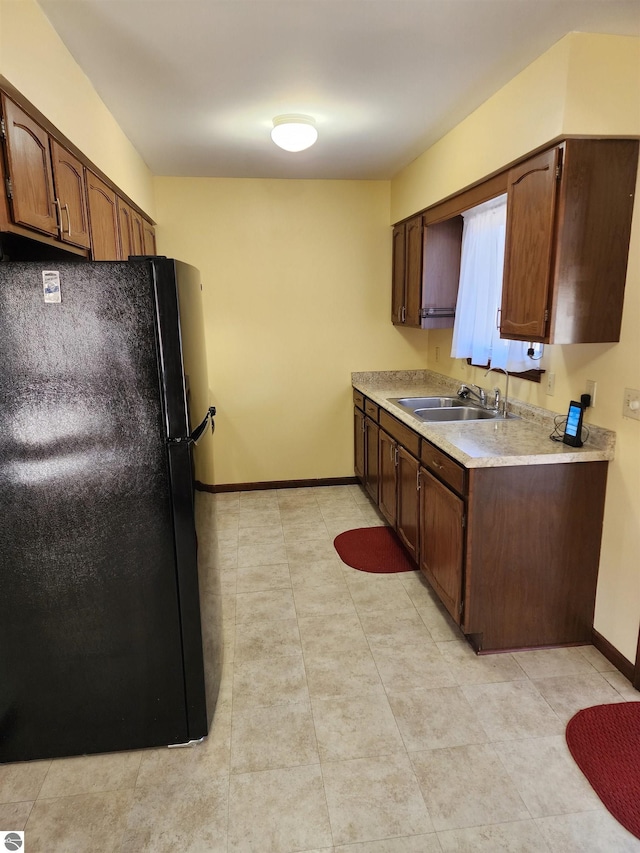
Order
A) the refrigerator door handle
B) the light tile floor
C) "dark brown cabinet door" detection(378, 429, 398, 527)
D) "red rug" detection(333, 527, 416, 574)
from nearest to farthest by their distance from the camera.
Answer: the light tile floor → the refrigerator door handle → "red rug" detection(333, 527, 416, 574) → "dark brown cabinet door" detection(378, 429, 398, 527)

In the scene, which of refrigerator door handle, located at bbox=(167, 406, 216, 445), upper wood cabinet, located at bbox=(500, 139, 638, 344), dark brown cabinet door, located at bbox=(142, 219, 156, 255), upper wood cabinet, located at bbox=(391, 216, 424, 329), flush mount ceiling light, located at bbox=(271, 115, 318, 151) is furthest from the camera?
upper wood cabinet, located at bbox=(391, 216, 424, 329)

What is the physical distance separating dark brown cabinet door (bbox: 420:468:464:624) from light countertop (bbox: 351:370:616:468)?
223 mm

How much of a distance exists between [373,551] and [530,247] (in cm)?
205

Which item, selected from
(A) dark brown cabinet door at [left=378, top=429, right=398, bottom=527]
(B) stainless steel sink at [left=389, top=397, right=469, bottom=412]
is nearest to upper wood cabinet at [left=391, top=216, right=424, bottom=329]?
(B) stainless steel sink at [left=389, top=397, right=469, bottom=412]

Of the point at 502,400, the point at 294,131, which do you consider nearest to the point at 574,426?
the point at 502,400

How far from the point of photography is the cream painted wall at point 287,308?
4188 mm

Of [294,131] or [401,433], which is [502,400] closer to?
[401,433]

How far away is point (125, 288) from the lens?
167 centimetres

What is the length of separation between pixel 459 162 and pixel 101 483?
252 cm

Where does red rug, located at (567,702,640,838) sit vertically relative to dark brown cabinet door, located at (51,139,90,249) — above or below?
below

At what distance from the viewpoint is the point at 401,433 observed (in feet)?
10.6

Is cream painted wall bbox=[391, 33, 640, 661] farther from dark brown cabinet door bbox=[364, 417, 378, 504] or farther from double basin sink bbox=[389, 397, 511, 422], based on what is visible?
dark brown cabinet door bbox=[364, 417, 378, 504]

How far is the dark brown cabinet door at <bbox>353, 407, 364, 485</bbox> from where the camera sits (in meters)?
4.36

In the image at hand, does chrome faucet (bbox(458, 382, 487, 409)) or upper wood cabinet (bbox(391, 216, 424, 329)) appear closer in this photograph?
chrome faucet (bbox(458, 382, 487, 409))
